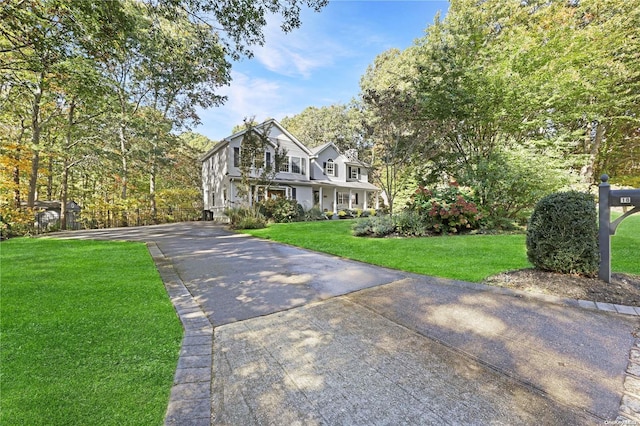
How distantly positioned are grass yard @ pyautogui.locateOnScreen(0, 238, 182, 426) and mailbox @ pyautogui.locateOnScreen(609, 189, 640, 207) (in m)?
5.82

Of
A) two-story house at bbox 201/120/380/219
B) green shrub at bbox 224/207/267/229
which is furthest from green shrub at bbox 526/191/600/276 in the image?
two-story house at bbox 201/120/380/219

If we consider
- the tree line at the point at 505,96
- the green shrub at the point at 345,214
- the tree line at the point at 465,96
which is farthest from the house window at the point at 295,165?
the tree line at the point at 465,96

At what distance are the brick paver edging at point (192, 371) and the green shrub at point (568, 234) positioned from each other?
485 centimetres

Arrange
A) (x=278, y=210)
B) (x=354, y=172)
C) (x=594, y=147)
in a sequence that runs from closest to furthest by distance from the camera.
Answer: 1. (x=278, y=210)
2. (x=594, y=147)
3. (x=354, y=172)

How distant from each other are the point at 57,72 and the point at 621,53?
66.5 ft

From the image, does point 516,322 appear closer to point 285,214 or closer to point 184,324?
point 184,324

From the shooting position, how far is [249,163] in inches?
569

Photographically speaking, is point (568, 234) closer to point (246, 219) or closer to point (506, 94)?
point (506, 94)

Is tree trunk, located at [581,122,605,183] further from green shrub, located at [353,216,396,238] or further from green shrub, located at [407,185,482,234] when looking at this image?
green shrub, located at [353,216,396,238]

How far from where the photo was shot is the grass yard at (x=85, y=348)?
1.77m

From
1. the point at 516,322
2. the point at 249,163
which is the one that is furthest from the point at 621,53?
the point at 249,163

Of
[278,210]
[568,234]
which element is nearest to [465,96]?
[568,234]

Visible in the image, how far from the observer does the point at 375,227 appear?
32.7 ft

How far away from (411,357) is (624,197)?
408 cm
